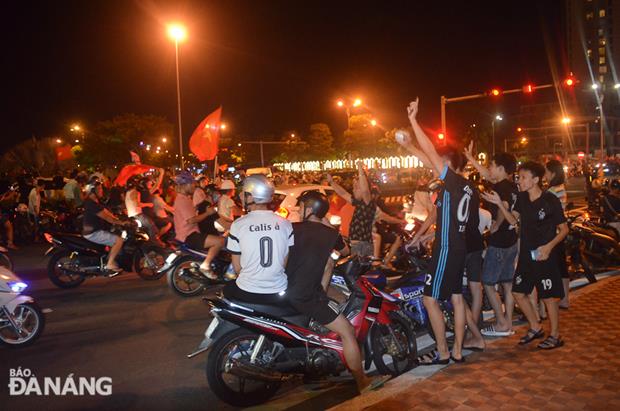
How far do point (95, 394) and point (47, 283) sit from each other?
596cm

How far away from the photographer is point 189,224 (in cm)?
892

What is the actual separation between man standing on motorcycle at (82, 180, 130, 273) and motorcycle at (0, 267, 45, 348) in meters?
3.21

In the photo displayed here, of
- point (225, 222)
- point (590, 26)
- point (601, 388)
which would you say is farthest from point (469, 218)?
point (590, 26)

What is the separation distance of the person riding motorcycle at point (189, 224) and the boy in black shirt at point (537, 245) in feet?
15.2

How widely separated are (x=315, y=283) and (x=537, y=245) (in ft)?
8.33

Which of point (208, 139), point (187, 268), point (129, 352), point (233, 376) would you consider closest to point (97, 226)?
point (187, 268)

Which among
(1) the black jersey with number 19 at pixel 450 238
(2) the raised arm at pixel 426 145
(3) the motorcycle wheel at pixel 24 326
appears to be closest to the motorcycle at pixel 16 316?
(3) the motorcycle wheel at pixel 24 326

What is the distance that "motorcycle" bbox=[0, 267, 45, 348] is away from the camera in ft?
20.3

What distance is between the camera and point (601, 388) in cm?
433

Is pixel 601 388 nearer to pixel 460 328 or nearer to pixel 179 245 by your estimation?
pixel 460 328

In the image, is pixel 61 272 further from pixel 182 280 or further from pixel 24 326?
pixel 24 326

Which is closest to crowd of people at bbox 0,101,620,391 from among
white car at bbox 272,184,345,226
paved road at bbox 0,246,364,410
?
paved road at bbox 0,246,364,410

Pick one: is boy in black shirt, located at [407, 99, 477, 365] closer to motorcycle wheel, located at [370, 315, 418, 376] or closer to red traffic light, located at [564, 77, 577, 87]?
motorcycle wheel, located at [370, 315, 418, 376]

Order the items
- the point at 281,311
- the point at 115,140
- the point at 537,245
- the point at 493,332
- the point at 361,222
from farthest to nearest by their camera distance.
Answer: the point at 115,140 → the point at 361,222 → the point at 493,332 → the point at 537,245 → the point at 281,311
